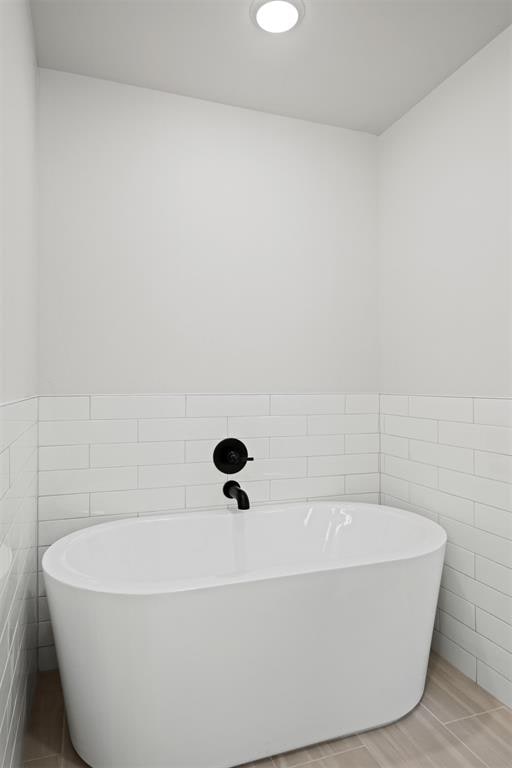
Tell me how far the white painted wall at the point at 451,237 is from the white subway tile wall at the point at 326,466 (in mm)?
167

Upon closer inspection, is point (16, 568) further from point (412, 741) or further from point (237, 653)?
point (412, 741)

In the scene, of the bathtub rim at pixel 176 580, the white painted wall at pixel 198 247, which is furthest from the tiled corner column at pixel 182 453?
the bathtub rim at pixel 176 580

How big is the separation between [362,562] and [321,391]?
1.19 metres

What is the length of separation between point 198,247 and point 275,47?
37.0 inches

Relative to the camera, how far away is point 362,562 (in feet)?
5.79

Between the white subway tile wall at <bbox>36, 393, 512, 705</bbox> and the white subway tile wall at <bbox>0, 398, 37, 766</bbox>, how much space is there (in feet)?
0.87

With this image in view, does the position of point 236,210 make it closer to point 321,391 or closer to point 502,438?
point 321,391

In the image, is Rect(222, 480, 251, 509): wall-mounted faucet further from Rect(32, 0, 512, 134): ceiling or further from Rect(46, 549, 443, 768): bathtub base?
Rect(32, 0, 512, 134): ceiling

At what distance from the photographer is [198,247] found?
2580mm

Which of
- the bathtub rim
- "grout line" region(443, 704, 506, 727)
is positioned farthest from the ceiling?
"grout line" region(443, 704, 506, 727)

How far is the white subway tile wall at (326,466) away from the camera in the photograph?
6.96 feet

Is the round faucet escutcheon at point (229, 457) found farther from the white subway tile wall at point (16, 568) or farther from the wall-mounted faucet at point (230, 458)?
the white subway tile wall at point (16, 568)

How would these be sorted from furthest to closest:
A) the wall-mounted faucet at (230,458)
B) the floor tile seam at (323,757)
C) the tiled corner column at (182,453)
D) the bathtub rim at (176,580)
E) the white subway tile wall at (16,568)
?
the wall-mounted faucet at (230,458) < the tiled corner column at (182,453) < the floor tile seam at (323,757) < the bathtub rim at (176,580) < the white subway tile wall at (16,568)

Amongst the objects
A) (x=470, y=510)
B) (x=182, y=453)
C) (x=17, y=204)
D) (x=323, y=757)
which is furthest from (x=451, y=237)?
(x=323, y=757)
